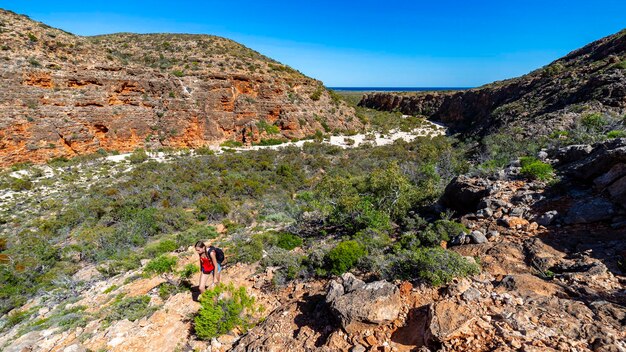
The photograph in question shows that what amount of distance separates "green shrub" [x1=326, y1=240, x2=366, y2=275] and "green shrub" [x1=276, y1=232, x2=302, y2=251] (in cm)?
191

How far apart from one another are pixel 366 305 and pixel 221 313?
Result: 93.4 inches

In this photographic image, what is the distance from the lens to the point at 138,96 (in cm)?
2431

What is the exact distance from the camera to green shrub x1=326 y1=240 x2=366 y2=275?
5.55 metres

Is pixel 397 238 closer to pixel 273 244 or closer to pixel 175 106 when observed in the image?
pixel 273 244

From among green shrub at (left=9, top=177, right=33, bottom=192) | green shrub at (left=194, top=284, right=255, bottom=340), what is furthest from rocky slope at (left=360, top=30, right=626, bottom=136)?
Answer: green shrub at (left=9, top=177, right=33, bottom=192)

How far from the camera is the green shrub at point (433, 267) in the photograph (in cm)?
408

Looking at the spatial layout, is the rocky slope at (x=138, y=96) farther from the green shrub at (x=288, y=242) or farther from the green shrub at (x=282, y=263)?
the green shrub at (x=282, y=263)

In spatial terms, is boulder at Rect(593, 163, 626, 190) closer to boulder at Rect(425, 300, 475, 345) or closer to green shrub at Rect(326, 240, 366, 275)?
boulder at Rect(425, 300, 475, 345)

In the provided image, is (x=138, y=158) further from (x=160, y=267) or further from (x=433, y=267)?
(x=433, y=267)

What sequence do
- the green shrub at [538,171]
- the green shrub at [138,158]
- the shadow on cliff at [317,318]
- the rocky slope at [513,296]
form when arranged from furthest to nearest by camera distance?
1. the green shrub at [138,158]
2. the green shrub at [538,171]
3. the shadow on cliff at [317,318]
4. the rocky slope at [513,296]

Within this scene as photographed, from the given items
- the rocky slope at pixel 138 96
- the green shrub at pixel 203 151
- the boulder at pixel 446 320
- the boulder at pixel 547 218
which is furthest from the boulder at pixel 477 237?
the rocky slope at pixel 138 96

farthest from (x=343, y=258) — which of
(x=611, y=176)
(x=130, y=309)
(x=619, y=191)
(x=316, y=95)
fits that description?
(x=316, y=95)

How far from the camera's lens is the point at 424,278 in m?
4.24

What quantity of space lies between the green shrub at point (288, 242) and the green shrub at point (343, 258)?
1.91 meters
